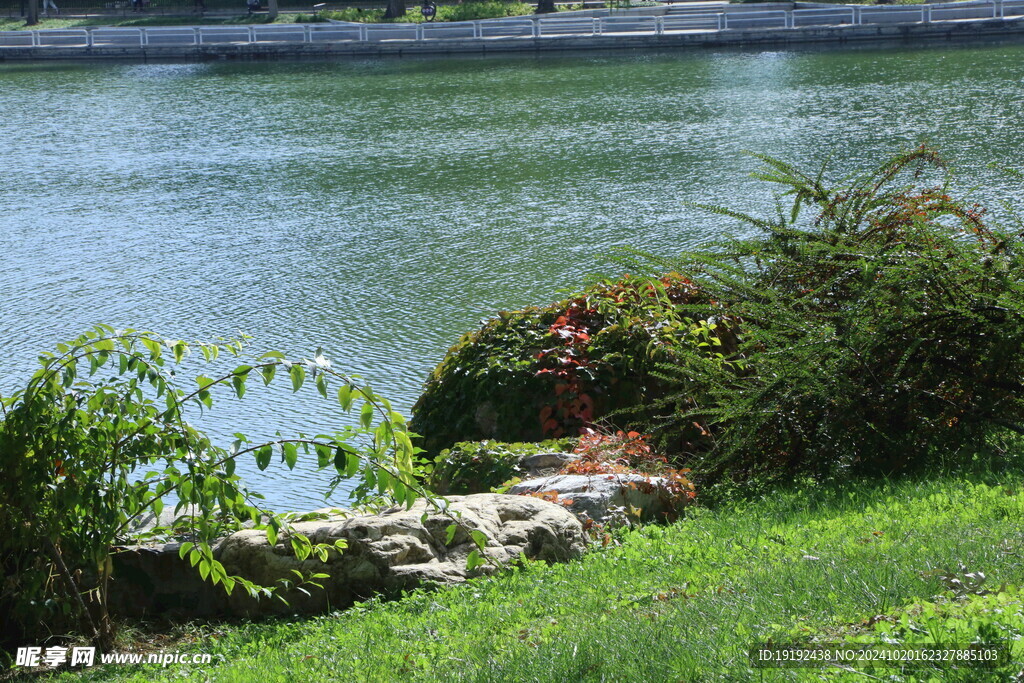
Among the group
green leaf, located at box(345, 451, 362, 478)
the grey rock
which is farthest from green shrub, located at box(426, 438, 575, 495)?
green leaf, located at box(345, 451, 362, 478)

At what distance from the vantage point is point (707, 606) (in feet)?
12.2

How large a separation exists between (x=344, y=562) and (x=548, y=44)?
3209 centimetres

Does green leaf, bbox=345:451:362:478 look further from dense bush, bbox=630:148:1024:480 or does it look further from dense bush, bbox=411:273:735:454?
dense bush, bbox=411:273:735:454

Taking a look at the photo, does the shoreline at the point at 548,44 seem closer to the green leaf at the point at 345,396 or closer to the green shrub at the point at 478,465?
the green shrub at the point at 478,465

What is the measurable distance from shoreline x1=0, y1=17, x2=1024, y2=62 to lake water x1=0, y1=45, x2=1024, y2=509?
82.3 inches

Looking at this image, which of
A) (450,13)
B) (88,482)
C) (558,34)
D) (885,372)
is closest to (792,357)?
(885,372)

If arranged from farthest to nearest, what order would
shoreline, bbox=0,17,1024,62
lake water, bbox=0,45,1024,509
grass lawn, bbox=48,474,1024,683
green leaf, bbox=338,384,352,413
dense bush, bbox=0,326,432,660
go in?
shoreline, bbox=0,17,1024,62, lake water, bbox=0,45,1024,509, dense bush, bbox=0,326,432,660, green leaf, bbox=338,384,352,413, grass lawn, bbox=48,474,1024,683

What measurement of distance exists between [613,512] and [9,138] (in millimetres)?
21811

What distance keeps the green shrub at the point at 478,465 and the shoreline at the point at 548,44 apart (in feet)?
98.4

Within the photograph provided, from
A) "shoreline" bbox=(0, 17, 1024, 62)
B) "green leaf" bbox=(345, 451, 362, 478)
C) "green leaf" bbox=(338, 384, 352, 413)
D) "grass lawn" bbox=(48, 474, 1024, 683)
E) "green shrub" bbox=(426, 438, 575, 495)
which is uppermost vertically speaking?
"shoreline" bbox=(0, 17, 1024, 62)

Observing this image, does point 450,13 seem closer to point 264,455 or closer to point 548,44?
point 548,44

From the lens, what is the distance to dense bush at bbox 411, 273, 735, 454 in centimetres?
650

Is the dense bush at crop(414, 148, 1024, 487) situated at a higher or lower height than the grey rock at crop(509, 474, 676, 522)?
higher

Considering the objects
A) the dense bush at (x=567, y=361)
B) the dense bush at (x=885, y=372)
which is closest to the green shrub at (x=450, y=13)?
the dense bush at (x=567, y=361)
